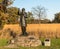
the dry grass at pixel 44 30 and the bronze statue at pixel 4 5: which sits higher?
the bronze statue at pixel 4 5

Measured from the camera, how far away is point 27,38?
1934 cm

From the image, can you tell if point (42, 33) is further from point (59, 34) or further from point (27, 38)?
point (27, 38)

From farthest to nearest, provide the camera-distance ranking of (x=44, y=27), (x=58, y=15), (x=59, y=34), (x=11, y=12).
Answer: (x=58, y=15)
(x=11, y=12)
(x=44, y=27)
(x=59, y=34)

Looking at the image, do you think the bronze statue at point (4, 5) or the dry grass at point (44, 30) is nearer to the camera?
the dry grass at point (44, 30)

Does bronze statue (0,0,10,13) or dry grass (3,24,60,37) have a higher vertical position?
bronze statue (0,0,10,13)

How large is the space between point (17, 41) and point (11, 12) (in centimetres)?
1237

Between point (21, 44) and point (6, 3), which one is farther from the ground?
point (6, 3)

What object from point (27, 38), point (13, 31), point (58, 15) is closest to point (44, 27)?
point (13, 31)

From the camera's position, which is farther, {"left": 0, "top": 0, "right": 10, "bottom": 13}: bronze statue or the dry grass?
{"left": 0, "top": 0, "right": 10, "bottom": 13}: bronze statue

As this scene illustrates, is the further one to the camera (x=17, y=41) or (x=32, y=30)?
(x=32, y=30)

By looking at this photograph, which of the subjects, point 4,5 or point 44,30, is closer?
point 44,30

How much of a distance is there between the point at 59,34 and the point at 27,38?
7716mm

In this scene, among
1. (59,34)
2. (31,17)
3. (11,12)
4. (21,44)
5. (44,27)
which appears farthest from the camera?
(31,17)

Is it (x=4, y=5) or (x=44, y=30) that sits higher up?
(x=4, y=5)
